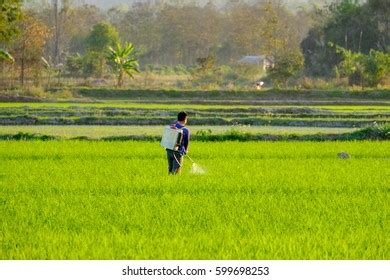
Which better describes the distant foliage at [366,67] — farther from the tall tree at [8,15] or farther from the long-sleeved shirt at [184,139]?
the long-sleeved shirt at [184,139]

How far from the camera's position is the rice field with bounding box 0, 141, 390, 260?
700 cm

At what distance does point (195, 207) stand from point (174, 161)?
284 cm

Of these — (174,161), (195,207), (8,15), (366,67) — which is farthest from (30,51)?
(195,207)

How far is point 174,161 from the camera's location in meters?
11.9

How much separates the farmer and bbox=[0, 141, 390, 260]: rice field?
230 millimetres

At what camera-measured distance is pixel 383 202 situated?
948 centimetres

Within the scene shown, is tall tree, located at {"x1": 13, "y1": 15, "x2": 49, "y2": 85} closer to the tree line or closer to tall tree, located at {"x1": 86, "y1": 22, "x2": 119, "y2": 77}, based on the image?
the tree line

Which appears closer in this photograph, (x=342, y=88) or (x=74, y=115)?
(x=74, y=115)

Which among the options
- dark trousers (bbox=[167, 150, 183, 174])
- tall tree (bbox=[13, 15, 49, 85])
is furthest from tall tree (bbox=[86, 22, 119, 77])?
dark trousers (bbox=[167, 150, 183, 174])

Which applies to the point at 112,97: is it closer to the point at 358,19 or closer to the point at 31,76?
the point at 31,76

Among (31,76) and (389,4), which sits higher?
(389,4)

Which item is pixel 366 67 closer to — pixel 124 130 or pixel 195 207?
pixel 124 130
